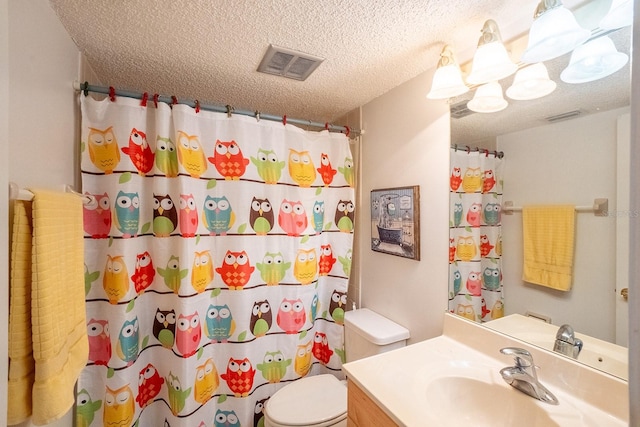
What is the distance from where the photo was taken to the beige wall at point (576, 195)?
800 mm

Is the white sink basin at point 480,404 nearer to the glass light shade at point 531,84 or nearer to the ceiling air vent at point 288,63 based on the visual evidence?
the glass light shade at point 531,84

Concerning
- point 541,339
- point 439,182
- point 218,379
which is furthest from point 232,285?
point 541,339

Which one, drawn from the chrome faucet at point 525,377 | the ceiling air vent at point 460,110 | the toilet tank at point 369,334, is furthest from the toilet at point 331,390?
the ceiling air vent at point 460,110

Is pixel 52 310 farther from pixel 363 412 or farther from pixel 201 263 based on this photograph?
pixel 363 412

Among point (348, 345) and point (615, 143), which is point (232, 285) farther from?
point (615, 143)

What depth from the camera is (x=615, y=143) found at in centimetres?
77

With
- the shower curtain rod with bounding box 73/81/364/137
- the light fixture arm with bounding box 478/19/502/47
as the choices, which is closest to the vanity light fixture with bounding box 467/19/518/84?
the light fixture arm with bounding box 478/19/502/47

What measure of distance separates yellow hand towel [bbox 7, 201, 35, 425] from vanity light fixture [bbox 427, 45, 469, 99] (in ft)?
4.75

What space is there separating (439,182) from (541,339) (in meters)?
0.71

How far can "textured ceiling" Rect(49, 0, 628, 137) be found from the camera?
951 mm

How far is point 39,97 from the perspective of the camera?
2.90 feet

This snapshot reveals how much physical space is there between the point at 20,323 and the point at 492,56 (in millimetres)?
1665

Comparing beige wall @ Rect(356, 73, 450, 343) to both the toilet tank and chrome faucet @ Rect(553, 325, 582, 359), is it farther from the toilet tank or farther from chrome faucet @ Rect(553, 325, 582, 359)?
chrome faucet @ Rect(553, 325, 582, 359)

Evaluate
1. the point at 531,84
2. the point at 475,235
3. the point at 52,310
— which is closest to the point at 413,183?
the point at 475,235
